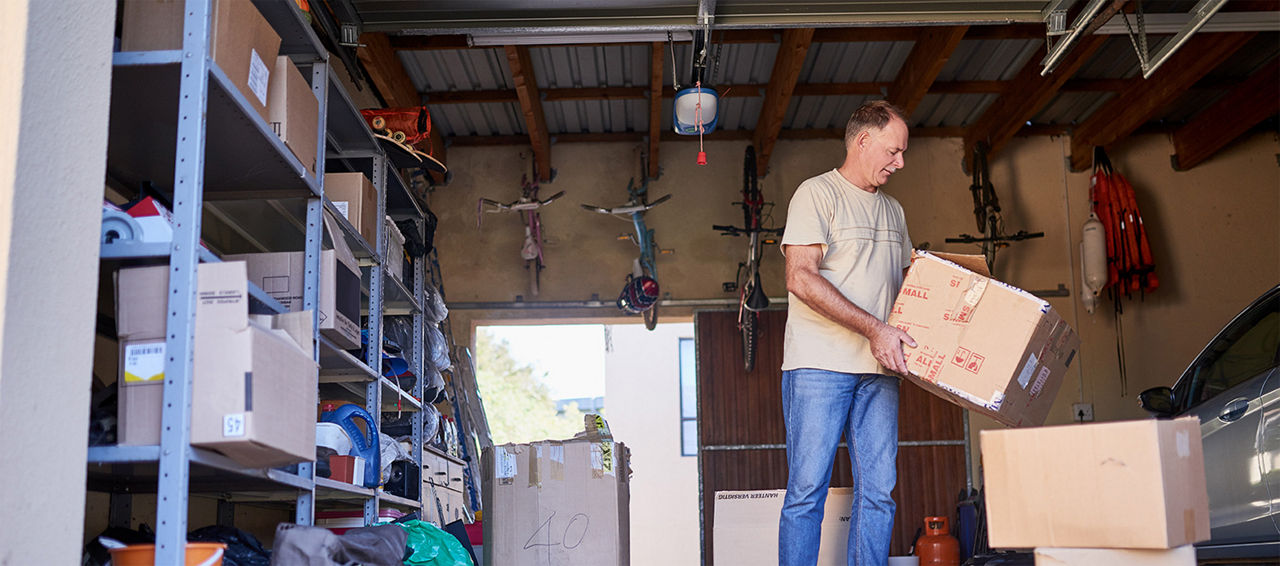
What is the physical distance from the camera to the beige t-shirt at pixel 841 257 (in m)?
3.47

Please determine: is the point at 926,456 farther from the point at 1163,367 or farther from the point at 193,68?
the point at 193,68

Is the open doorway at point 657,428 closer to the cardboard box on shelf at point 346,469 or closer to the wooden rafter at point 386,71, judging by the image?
the wooden rafter at point 386,71

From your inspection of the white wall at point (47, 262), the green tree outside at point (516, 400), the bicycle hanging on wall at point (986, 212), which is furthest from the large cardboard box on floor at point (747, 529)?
the green tree outside at point (516, 400)

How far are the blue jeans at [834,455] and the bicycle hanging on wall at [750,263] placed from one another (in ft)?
12.2

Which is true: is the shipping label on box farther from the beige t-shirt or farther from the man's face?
the man's face

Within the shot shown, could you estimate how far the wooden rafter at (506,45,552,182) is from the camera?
21.0ft

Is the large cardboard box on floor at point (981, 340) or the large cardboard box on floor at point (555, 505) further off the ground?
the large cardboard box on floor at point (981, 340)

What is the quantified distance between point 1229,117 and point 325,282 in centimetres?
631

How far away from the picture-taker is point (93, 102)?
2227mm

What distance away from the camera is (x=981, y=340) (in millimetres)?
3061

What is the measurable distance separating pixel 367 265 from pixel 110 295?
1.53m

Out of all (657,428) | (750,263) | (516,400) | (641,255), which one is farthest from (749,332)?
(516,400)

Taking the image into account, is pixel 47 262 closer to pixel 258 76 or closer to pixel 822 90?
pixel 258 76

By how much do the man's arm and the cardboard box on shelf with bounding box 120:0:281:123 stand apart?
5.52 feet
